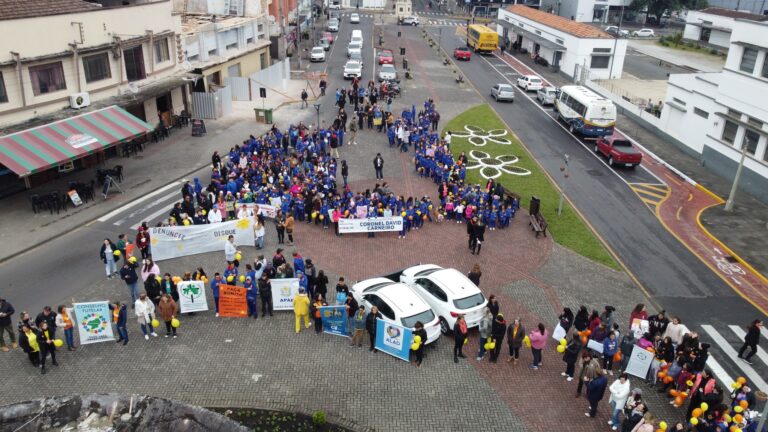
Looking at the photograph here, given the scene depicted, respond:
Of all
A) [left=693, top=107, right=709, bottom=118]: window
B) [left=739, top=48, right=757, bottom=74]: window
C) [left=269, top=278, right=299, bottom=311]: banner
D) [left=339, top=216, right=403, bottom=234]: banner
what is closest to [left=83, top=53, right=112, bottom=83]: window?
[left=339, top=216, right=403, bottom=234]: banner

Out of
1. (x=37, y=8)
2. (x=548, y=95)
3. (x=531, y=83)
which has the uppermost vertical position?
(x=37, y=8)

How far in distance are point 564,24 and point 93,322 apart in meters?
60.0

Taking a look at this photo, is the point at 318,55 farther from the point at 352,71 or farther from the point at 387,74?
the point at 387,74

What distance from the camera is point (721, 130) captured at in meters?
33.9

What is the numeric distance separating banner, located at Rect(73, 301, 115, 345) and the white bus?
3237 cm

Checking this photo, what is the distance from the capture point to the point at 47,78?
2712 cm

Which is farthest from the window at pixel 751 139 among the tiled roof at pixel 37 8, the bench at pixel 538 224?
the tiled roof at pixel 37 8

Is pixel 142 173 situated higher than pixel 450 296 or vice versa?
pixel 450 296

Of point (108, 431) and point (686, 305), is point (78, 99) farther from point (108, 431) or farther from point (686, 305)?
point (686, 305)

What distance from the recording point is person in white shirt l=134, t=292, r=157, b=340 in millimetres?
17031

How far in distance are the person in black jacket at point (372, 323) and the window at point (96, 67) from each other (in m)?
21.9

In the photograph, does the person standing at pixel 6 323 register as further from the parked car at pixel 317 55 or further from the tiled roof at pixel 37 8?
the parked car at pixel 317 55

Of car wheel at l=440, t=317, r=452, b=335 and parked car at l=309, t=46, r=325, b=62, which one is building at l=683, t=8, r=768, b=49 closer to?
parked car at l=309, t=46, r=325, b=62

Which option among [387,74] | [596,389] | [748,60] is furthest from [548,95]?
[596,389]
